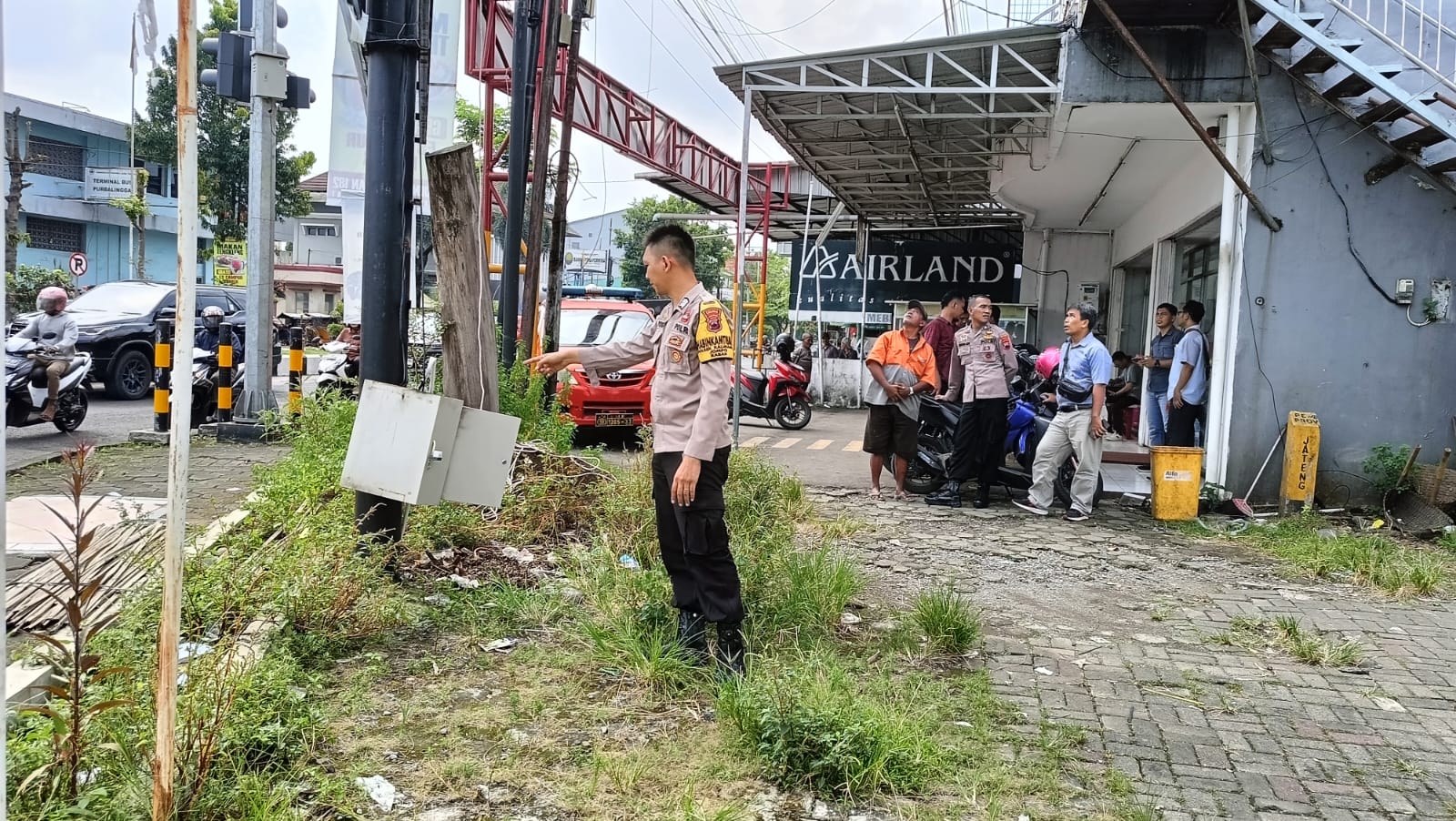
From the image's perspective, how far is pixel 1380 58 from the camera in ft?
26.6

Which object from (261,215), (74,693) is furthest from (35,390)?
(74,693)

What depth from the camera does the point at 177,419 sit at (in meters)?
2.20

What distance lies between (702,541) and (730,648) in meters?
0.45

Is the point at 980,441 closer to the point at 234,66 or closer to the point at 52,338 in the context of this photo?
the point at 234,66

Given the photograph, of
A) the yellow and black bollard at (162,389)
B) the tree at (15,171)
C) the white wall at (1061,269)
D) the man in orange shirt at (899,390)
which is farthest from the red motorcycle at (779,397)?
the tree at (15,171)

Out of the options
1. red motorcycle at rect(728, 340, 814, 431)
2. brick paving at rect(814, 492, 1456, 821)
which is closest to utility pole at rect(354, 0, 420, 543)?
brick paving at rect(814, 492, 1456, 821)

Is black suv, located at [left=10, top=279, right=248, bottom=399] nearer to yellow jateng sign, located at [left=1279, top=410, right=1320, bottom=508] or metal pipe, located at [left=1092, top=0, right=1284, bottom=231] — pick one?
metal pipe, located at [left=1092, top=0, right=1284, bottom=231]

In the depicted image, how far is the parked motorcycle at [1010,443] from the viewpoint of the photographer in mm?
8672

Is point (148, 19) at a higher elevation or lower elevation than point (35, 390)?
higher

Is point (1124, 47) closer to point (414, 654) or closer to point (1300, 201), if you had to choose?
point (1300, 201)

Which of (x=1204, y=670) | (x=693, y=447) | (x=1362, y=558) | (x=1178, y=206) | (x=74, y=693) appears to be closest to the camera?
(x=74, y=693)

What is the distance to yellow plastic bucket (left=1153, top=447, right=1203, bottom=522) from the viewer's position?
26.7 feet

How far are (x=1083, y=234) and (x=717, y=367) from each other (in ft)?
55.4

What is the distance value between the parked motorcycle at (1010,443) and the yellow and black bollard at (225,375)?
21.3 ft
